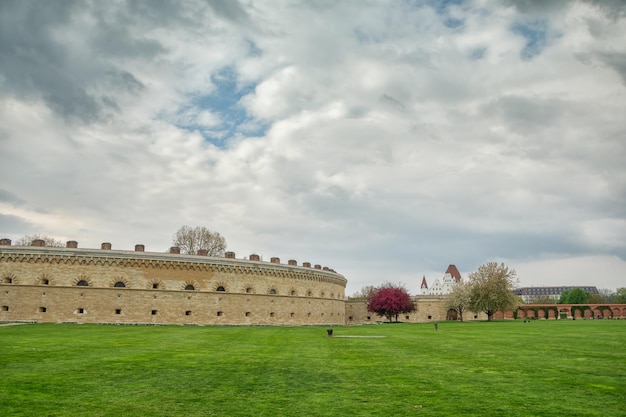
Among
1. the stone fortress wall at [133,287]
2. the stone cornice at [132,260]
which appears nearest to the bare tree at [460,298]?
the stone fortress wall at [133,287]

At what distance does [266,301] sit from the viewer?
169 feet

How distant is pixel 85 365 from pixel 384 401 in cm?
904

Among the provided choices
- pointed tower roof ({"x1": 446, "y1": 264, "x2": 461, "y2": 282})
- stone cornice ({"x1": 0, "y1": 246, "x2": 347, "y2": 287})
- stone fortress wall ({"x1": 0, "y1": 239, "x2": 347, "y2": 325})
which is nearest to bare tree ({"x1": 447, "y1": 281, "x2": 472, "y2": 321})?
stone fortress wall ({"x1": 0, "y1": 239, "x2": 347, "y2": 325})

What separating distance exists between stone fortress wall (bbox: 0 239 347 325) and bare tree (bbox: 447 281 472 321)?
2902cm

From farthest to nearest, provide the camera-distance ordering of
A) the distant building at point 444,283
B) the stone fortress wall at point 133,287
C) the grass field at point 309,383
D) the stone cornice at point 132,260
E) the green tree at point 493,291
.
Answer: the distant building at point 444,283, the green tree at point 493,291, the stone cornice at point 132,260, the stone fortress wall at point 133,287, the grass field at point 309,383

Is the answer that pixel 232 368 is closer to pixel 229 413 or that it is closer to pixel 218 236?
pixel 229 413

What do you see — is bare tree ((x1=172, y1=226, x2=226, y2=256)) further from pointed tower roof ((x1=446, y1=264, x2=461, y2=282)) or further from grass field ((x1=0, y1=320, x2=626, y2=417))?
pointed tower roof ((x1=446, y1=264, x2=461, y2=282))

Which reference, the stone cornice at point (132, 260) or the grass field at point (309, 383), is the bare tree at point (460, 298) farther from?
the grass field at point (309, 383)

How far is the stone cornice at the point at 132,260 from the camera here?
142 ft

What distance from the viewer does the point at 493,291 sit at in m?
63.4

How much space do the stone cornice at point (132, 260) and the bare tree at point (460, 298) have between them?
3049cm

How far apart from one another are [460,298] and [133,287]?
46211 mm

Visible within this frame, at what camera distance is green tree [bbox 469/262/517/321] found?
63188 millimetres

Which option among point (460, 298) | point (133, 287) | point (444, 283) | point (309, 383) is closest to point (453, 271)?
point (444, 283)
